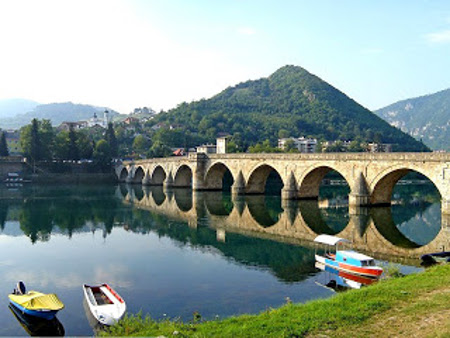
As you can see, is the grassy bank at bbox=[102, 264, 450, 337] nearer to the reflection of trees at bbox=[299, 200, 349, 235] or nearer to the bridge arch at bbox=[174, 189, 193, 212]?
the reflection of trees at bbox=[299, 200, 349, 235]

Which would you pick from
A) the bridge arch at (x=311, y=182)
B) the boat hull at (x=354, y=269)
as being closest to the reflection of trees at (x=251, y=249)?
the boat hull at (x=354, y=269)

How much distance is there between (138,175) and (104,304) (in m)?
79.6

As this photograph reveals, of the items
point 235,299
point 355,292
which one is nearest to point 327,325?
point 355,292

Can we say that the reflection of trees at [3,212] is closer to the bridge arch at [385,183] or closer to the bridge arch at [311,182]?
the bridge arch at [311,182]

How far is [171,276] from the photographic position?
21688 millimetres

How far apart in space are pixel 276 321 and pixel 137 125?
16384 cm

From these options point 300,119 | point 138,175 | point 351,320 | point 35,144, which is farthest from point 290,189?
point 300,119

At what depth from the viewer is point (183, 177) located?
7794 cm

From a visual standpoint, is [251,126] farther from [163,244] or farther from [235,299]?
[235,299]

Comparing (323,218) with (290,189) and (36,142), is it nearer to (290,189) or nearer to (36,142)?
(290,189)

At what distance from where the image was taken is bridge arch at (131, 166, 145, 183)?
93.0 metres

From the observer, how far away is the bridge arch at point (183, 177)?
75856 millimetres

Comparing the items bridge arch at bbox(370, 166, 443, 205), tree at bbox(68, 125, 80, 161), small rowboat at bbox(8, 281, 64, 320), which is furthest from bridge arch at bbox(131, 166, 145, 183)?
small rowboat at bbox(8, 281, 64, 320)

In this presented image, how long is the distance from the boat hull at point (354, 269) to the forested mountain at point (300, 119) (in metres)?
118
